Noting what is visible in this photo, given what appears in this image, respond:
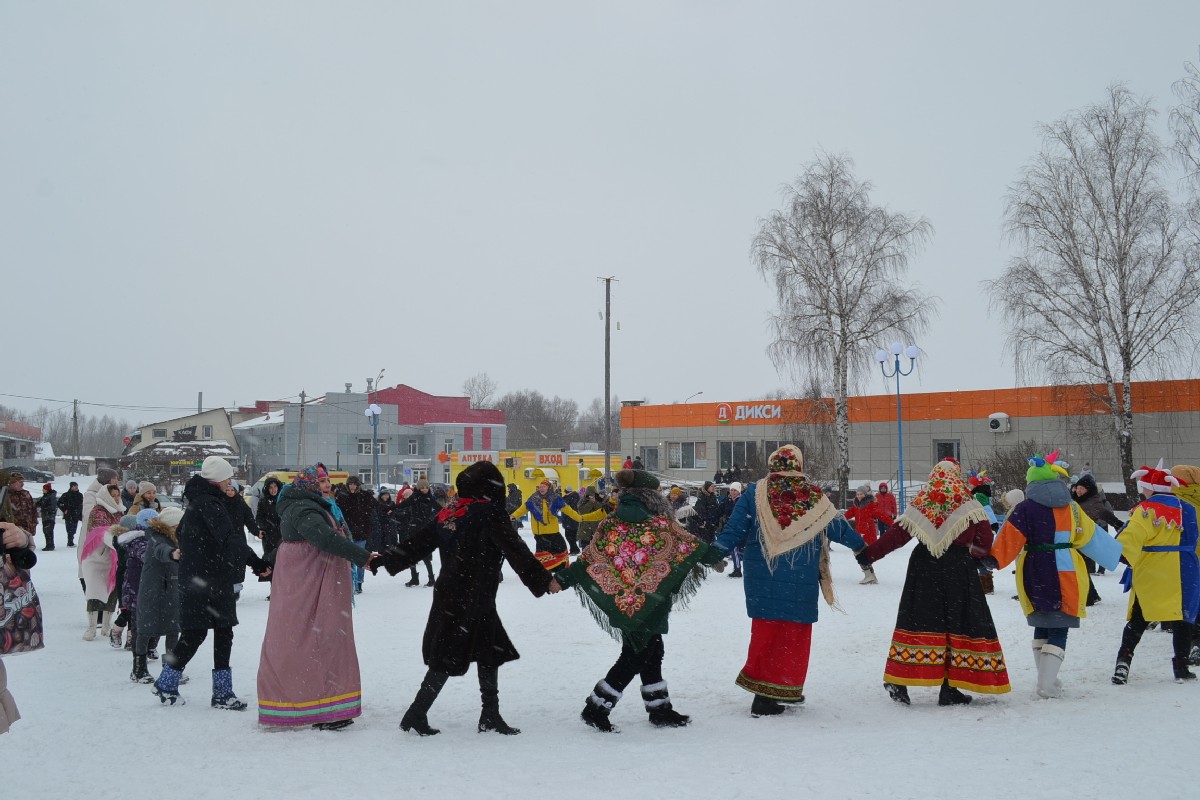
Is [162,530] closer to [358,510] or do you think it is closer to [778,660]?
[778,660]

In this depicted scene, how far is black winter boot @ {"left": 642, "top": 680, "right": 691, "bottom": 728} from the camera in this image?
573 cm

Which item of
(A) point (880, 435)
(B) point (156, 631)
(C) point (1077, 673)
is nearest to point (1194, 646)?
(C) point (1077, 673)

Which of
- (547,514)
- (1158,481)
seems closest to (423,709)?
(1158,481)

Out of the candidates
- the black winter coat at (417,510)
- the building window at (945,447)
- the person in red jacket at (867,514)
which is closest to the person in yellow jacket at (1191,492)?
the person in red jacket at (867,514)

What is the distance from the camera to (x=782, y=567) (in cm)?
616

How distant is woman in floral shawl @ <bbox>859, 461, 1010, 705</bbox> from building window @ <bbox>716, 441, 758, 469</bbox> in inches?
1454

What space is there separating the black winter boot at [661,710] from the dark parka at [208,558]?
8.76 ft

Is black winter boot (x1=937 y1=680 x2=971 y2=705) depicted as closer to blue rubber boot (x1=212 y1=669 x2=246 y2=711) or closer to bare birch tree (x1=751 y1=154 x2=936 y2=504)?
blue rubber boot (x1=212 y1=669 x2=246 y2=711)

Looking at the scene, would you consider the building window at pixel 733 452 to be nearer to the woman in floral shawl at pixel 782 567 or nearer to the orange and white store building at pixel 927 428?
the orange and white store building at pixel 927 428

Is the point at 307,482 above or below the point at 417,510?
above

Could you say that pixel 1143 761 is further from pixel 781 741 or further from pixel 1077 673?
pixel 1077 673

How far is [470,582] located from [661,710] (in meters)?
1.34

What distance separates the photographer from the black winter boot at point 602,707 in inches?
221

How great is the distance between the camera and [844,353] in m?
29.8
